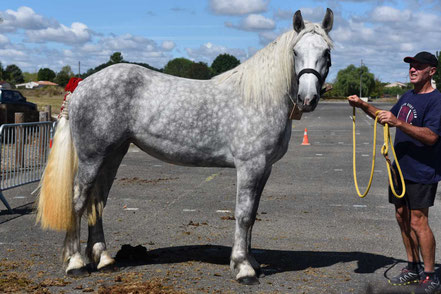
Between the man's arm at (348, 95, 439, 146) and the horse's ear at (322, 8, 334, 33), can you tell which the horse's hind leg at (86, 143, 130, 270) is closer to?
the horse's ear at (322, 8, 334, 33)

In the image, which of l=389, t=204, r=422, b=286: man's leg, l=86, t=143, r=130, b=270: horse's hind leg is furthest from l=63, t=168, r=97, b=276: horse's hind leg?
l=389, t=204, r=422, b=286: man's leg

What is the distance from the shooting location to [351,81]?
102 meters

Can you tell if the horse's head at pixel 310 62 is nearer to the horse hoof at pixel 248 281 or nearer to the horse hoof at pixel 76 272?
the horse hoof at pixel 248 281

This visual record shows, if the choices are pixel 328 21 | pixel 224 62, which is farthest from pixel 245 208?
pixel 224 62

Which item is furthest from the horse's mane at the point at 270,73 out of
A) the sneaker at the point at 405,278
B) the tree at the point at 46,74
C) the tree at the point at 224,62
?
the tree at the point at 46,74

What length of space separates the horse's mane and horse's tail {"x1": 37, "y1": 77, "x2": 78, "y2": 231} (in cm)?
179

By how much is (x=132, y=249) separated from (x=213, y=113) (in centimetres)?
180

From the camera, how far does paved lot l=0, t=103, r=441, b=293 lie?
496cm

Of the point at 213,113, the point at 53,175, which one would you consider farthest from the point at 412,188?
the point at 53,175

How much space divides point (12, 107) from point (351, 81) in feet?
291

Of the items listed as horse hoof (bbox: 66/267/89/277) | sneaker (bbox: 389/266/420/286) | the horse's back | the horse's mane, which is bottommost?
horse hoof (bbox: 66/267/89/277)

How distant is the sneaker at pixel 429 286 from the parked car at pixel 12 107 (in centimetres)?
1788

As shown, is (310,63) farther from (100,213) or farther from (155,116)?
(100,213)

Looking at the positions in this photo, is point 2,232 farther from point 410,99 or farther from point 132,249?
point 410,99
